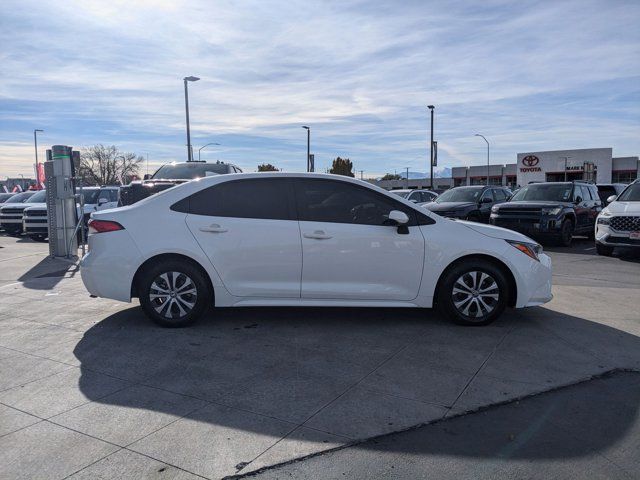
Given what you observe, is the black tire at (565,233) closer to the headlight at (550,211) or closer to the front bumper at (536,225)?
the front bumper at (536,225)

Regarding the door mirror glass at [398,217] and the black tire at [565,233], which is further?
the black tire at [565,233]

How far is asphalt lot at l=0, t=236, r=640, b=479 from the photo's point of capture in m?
3.18

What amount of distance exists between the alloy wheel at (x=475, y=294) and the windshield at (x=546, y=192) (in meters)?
10.1

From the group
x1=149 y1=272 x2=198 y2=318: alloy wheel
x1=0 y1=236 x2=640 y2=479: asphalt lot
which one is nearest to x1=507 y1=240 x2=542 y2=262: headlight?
x1=0 y1=236 x2=640 y2=479: asphalt lot

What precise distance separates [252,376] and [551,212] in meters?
11.6

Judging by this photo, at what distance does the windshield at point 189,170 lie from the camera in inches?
454

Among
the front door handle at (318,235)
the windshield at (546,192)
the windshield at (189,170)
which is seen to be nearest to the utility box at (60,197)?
the windshield at (189,170)

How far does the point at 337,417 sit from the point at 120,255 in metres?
3.15

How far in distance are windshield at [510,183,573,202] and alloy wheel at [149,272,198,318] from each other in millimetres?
12009

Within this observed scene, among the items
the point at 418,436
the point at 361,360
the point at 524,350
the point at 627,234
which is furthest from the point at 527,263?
the point at 627,234

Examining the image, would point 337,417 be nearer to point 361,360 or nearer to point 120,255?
point 361,360

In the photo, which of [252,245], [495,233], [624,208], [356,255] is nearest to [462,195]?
[624,208]

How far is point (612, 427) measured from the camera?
11.5 ft

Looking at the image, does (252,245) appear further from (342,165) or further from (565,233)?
(342,165)
